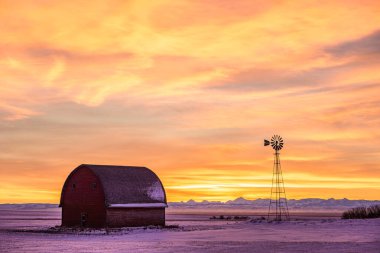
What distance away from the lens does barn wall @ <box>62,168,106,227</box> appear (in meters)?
61.2

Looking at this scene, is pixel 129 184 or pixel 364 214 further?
pixel 364 214

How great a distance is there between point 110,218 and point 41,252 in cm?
2549

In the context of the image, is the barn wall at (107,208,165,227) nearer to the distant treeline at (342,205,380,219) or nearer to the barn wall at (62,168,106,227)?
the barn wall at (62,168,106,227)

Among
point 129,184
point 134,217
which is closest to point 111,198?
point 129,184

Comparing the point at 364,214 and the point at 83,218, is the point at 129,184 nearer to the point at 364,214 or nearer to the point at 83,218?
the point at 83,218

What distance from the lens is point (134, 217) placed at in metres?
62.7

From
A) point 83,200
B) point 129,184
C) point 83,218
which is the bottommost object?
point 83,218

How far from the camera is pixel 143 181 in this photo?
65812 millimetres

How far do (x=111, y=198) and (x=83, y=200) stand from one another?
12.7 ft

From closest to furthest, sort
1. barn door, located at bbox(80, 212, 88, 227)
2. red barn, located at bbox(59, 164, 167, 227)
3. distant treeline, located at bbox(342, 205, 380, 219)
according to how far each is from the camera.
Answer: red barn, located at bbox(59, 164, 167, 227), barn door, located at bbox(80, 212, 88, 227), distant treeline, located at bbox(342, 205, 380, 219)

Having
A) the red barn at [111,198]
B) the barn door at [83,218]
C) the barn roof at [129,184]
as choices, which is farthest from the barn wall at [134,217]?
the barn door at [83,218]

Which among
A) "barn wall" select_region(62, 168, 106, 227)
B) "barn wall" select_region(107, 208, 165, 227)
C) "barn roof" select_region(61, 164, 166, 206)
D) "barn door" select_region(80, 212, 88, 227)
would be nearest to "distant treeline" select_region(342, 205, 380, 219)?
"barn roof" select_region(61, 164, 166, 206)

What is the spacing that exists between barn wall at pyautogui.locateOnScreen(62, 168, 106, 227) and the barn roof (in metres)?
0.76

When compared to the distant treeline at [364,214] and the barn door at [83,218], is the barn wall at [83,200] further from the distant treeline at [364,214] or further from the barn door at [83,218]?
the distant treeline at [364,214]
